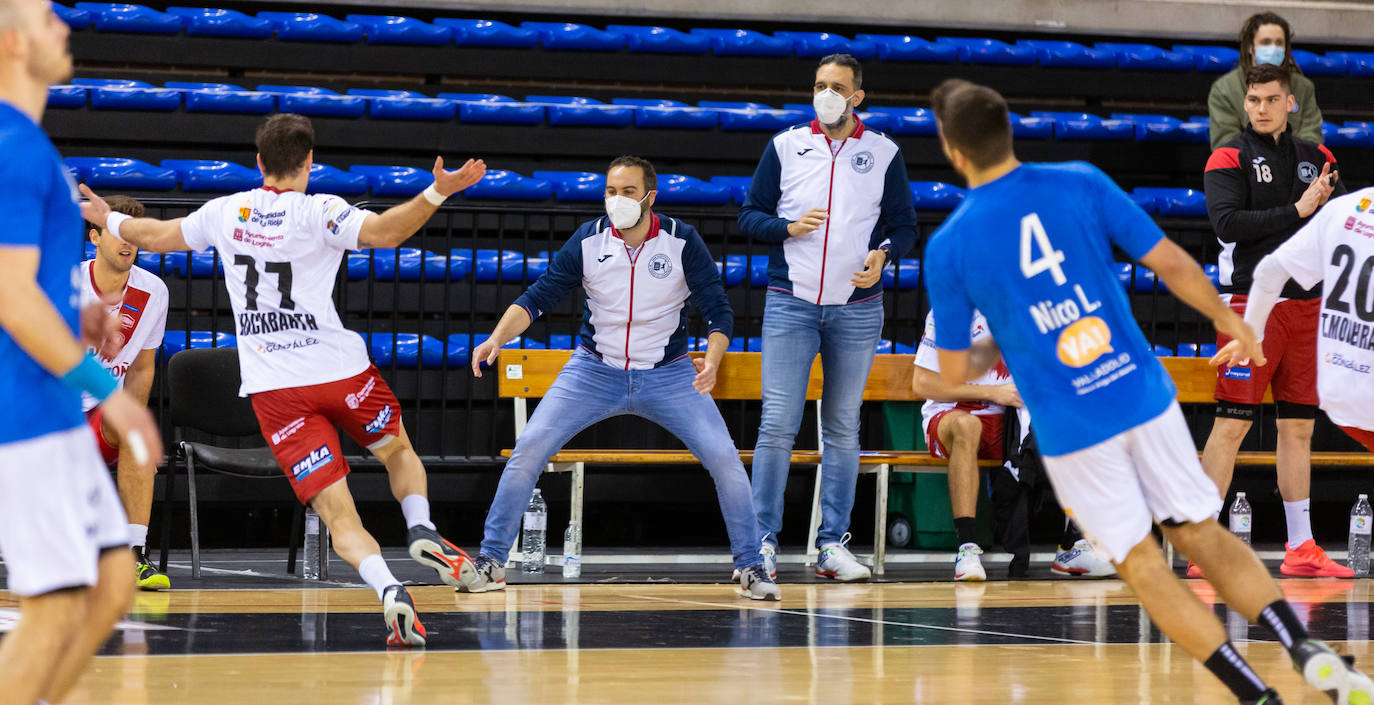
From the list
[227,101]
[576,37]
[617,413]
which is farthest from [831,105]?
[576,37]

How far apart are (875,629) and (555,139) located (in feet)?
21.9

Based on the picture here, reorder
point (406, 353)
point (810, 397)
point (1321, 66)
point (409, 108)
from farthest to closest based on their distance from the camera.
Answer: point (1321, 66), point (409, 108), point (406, 353), point (810, 397)

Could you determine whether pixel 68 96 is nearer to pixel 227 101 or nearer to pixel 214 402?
pixel 227 101

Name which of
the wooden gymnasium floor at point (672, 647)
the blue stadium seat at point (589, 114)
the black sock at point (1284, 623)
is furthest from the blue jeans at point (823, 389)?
the blue stadium seat at point (589, 114)

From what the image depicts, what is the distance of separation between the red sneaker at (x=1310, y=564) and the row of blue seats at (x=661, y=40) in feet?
22.5

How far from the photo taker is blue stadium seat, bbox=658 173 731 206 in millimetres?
10367

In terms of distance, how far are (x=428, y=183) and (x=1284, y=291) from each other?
18.5ft

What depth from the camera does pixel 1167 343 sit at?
10109mm

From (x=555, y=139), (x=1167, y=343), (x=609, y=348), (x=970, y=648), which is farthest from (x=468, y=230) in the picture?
(x=970, y=648)

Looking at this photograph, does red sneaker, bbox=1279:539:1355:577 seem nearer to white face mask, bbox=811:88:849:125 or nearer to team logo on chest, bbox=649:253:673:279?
white face mask, bbox=811:88:849:125

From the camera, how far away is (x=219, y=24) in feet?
38.3

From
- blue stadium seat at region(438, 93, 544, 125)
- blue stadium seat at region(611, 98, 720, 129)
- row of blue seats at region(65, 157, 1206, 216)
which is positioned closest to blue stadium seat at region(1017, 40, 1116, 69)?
row of blue seats at region(65, 157, 1206, 216)

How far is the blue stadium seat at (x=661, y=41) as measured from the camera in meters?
12.6

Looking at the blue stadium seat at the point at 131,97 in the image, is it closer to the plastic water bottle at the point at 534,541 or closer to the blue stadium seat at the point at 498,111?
the blue stadium seat at the point at 498,111
